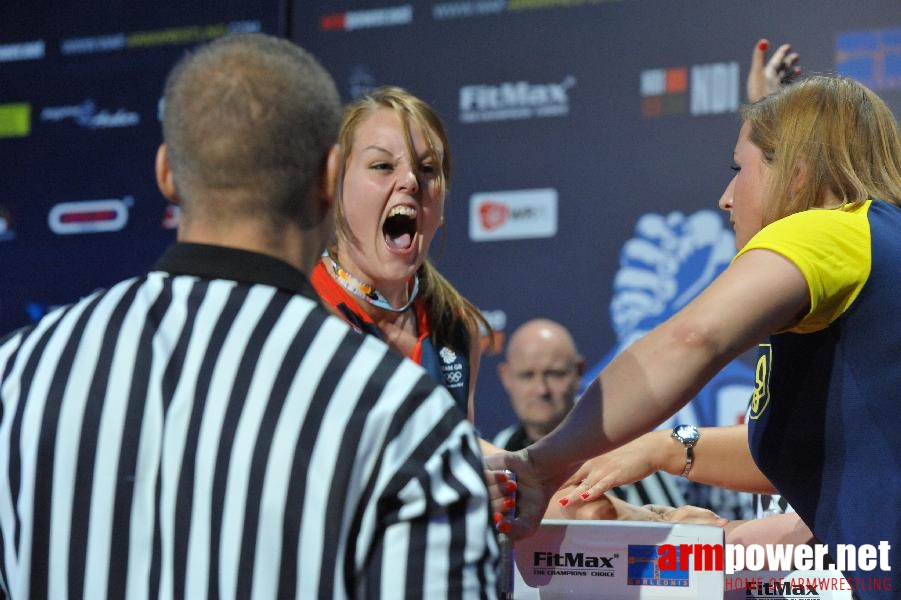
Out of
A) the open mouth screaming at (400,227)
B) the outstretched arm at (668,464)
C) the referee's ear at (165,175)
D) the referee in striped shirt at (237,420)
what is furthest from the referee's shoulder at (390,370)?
the open mouth screaming at (400,227)

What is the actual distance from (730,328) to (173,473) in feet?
2.43

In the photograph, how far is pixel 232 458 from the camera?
1063mm

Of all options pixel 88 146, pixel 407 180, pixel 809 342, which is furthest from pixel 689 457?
pixel 88 146

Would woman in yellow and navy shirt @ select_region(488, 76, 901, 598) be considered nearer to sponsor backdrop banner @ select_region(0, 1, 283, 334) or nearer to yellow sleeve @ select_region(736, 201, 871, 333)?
yellow sleeve @ select_region(736, 201, 871, 333)

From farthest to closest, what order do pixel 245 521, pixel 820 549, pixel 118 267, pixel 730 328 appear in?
pixel 118 267
pixel 820 549
pixel 730 328
pixel 245 521

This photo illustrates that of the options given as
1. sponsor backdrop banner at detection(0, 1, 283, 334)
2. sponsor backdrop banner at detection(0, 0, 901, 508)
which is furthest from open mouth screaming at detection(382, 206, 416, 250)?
sponsor backdrop banner at detection(0, 1, 283, 334)

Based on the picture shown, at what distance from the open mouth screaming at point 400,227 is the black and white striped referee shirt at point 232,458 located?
1.42 meters

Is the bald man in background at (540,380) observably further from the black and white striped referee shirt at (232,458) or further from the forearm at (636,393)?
the black and white striped referee shirt at (232,458)

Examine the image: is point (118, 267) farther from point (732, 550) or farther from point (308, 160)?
point (308, 160)

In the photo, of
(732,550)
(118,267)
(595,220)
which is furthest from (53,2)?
(732,550)

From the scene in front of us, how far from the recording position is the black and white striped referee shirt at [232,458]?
104cm

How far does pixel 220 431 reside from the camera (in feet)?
3.51

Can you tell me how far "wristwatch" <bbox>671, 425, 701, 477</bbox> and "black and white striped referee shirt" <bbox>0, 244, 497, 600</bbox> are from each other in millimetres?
947

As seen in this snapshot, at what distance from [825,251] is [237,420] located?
0.83 metres
